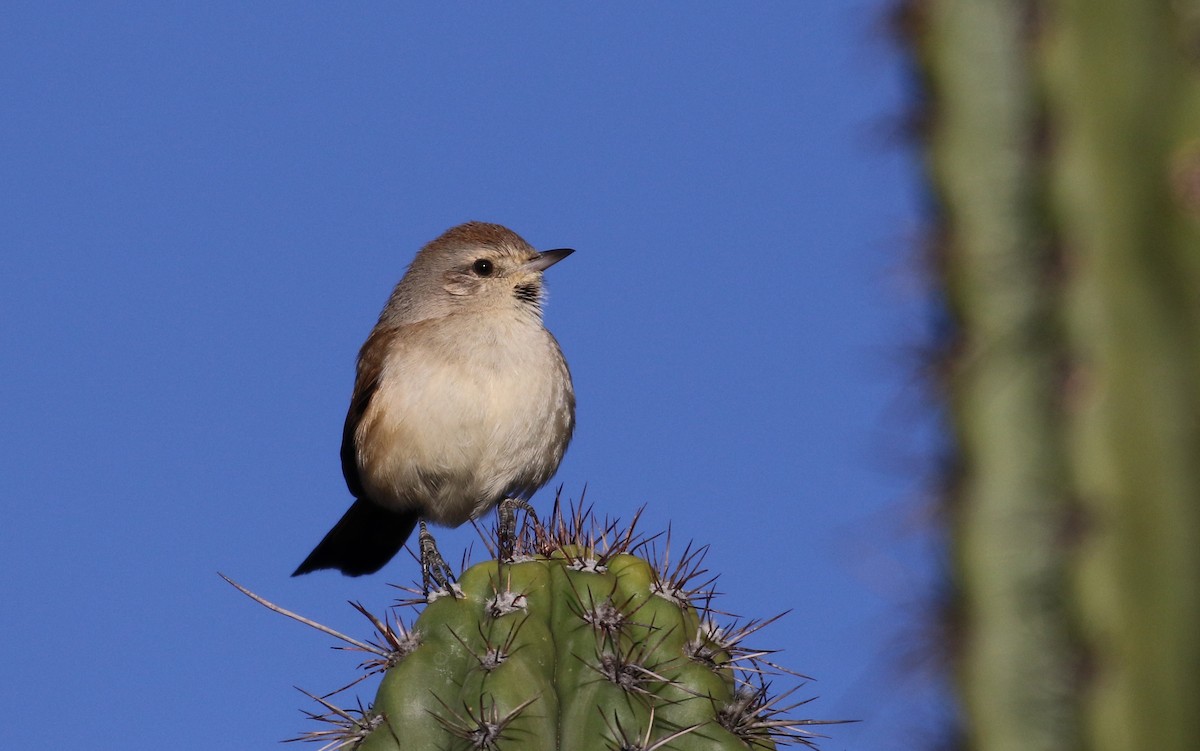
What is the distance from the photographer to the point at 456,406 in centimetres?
666

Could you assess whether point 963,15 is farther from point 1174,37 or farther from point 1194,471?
point 1194,471

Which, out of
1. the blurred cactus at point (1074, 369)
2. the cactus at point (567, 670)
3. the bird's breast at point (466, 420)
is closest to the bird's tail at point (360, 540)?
the bird's breast at point (466, 420)

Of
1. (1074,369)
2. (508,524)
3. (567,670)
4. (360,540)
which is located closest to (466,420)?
(508,524)

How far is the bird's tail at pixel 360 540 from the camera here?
7691 millimetres

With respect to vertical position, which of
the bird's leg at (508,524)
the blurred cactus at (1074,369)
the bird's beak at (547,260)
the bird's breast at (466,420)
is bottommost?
the blurred cactus at (1074,369)

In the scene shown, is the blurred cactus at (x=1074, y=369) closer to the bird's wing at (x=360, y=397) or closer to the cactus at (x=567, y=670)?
the cactus at (x=567, y=670)

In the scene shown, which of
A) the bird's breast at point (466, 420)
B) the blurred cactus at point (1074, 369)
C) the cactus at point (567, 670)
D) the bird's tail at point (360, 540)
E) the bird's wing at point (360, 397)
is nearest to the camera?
→ the blurred cactus at point (1074, 369)

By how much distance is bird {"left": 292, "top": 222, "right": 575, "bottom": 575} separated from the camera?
21.9ft

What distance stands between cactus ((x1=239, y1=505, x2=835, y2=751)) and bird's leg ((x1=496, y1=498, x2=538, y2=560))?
0.99 feet

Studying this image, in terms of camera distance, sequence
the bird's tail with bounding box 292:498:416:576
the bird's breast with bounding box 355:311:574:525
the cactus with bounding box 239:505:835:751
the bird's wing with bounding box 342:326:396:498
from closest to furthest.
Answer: the cactus with bounding box 239:505:835:751, the bird's breast with bounding box 355:311:574:525, the bird's wing with bounding box 342:326:396:498, the bird's tail with bounding box 292:498:416:576

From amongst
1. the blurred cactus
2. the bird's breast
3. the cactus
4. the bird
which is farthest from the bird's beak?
the blurred cactus

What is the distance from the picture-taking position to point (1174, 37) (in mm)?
2002

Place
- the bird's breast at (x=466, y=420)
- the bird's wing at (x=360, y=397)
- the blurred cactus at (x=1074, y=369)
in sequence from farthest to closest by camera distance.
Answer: the bird's wing at (x=360, y=397) → the bird's breast at (x=466, y=420) → the blurred cactus at (x=1074, y=369)

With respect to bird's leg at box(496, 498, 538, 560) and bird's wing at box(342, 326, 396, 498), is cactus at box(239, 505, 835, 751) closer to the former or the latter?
bird's leg at box(496, 498, 538, 560)
